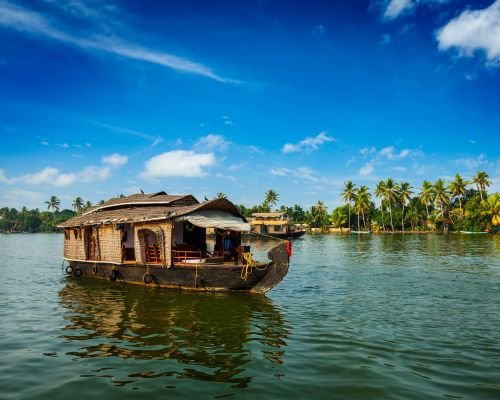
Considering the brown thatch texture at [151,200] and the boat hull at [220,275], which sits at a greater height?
the brown thatch texture at [151,200]

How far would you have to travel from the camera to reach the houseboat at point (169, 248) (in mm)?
13164

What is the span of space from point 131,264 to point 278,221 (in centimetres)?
4633

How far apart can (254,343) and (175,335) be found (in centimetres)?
183

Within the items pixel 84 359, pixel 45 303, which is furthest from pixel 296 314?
pixel 45 303

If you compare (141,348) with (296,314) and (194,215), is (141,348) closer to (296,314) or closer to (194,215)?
(296,314)

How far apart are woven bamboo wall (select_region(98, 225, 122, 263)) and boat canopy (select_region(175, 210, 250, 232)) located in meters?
3.51

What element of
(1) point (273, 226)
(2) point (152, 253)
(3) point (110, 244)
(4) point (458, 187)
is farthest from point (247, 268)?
(4) point (458, 187)

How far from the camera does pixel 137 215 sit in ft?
50.2

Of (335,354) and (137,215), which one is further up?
(137,215)

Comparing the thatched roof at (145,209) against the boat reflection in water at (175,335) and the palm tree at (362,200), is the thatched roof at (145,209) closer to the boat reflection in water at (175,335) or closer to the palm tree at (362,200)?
the boat reflection in water at (175,335)

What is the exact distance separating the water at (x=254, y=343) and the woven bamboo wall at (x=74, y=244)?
10.8 feet

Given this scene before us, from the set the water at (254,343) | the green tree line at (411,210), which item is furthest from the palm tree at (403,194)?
the water at (254,343)

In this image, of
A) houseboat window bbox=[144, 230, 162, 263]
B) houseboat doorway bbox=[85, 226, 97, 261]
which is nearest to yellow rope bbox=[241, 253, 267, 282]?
houseboat window bbox=[144, 230, 162, 263]

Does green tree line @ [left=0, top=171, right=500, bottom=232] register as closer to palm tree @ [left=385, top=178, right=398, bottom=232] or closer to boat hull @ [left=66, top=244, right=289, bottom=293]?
palm tree @ [left=385, top=178, right=398, bottom=232]
